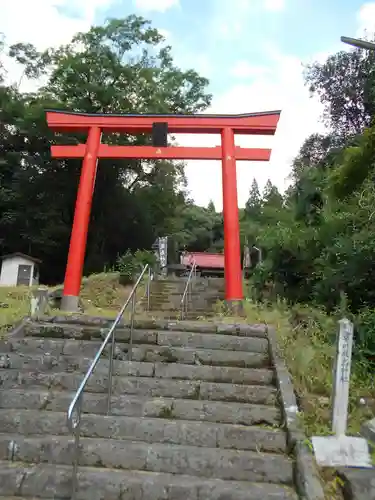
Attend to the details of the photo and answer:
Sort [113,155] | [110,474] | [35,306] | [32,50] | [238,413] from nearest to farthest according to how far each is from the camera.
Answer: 1. [110,474]
2. [238,413]
3. [35,306]
4. [113,155]
5. [32,50]

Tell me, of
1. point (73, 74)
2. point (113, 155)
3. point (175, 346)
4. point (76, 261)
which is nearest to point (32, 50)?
point (73, 74)

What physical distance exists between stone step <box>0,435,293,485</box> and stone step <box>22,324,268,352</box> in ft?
5.56

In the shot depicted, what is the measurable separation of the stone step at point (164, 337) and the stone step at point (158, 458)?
169 cm

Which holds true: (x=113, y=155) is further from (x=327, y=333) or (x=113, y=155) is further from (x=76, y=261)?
(x=327, y=333)

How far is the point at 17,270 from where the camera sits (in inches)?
714

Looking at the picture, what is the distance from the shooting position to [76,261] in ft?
27.6

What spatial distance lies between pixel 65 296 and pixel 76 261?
710mm

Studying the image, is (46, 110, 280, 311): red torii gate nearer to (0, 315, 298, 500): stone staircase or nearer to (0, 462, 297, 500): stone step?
(0, 315, 298, 500): stone staircase

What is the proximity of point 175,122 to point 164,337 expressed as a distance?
17.4 ft

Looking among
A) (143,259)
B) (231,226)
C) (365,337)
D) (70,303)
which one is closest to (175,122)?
(231,226)

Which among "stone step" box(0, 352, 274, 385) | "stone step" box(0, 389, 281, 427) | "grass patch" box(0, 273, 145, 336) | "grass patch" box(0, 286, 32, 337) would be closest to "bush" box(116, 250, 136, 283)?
"grass patch" box(0, 273, 145, 336)

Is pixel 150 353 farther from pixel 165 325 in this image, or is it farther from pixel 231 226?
pixel 231 226

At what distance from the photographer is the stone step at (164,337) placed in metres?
5.20

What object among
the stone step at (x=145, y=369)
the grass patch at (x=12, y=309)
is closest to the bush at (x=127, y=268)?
the grass patch at (x=12, y=309)
